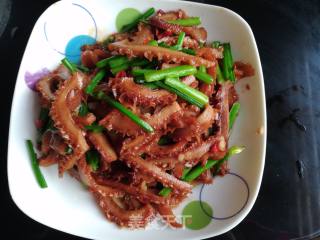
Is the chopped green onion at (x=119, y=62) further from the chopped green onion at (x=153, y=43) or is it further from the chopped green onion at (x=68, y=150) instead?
the chopped green onion at (x=68, y=150)

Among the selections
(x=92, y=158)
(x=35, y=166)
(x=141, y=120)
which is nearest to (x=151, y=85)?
(x=141, y=120)

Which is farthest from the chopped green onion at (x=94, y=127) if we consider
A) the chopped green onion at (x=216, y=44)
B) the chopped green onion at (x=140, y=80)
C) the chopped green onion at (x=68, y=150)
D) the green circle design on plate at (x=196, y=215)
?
the chopped green onion at (x=216, y=44)

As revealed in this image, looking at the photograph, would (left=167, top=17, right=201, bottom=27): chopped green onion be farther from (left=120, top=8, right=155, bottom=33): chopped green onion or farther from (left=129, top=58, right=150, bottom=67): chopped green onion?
(left=129, top=58, right=150, bottom=67): chopped green onion

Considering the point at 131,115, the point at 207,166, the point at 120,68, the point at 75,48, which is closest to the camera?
the point at 131,115

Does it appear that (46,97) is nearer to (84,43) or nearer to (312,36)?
(84,43)

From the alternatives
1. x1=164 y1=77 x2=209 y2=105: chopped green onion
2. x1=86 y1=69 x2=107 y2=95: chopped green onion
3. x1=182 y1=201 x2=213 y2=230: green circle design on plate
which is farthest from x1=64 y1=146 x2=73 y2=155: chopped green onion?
x1=182 y1=201 x2=213 y2=230: green circle design on plate

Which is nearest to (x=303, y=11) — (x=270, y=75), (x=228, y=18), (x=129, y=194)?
(x=270, y=75)

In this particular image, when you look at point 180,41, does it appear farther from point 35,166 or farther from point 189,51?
point 35,166

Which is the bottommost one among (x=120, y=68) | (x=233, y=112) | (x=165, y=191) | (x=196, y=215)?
(x=196, y=215)
